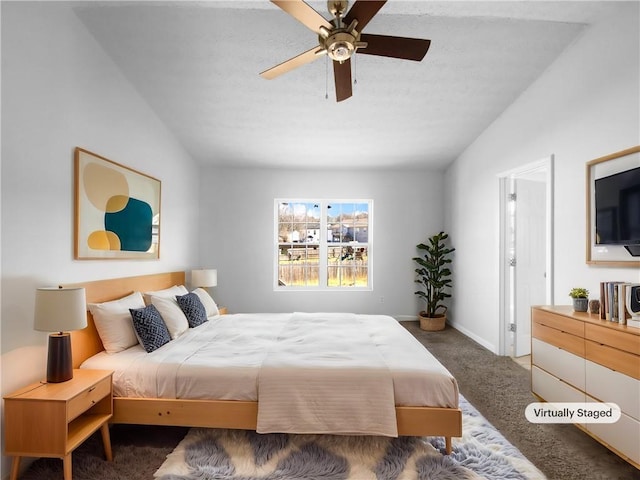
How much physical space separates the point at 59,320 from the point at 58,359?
26cm

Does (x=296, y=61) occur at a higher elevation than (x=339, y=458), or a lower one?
higher

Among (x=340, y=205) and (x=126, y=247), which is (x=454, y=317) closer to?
(x=340, y=205)

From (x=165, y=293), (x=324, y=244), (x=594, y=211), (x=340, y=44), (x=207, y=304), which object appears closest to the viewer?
(x=340, y=44)

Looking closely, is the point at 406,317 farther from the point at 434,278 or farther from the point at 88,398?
the point at 88,398

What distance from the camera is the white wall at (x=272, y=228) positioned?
5.64m

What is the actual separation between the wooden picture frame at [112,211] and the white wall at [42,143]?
0.26ft

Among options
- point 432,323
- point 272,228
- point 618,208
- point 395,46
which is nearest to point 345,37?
point 395,46

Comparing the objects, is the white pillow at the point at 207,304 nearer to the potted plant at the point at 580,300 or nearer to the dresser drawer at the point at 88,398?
the dresser drawer at the point at 88,398

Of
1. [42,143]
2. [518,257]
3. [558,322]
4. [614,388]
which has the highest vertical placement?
[42,143]

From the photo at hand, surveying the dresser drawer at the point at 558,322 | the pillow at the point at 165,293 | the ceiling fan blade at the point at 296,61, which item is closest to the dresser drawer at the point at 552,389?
the dresser drawer at the point at 558,322

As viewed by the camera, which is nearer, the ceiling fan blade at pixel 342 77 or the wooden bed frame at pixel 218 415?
the wooden bed frame at pixel 218 415

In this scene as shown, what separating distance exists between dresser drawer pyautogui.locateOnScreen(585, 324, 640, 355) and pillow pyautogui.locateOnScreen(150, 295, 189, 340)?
3037mm

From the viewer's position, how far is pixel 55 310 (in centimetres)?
208

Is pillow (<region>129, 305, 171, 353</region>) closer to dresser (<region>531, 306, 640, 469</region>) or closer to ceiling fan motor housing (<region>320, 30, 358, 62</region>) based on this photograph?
ceiling fan motor housing (<region>320, 30, 358, 62</region>)
